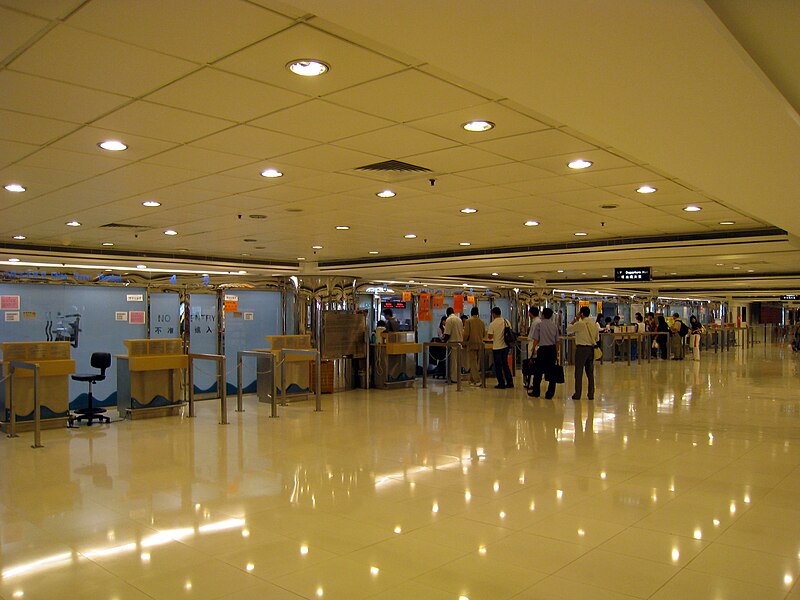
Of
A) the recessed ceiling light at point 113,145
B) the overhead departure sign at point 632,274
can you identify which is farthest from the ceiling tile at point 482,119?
the overhead departure sign at point 632,274

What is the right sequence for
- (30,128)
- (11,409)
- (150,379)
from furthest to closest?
(150,379)
(11,409)
(30,128)

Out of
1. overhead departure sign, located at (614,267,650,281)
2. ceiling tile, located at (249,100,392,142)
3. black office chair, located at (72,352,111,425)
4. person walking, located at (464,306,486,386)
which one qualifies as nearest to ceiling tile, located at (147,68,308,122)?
ceiling tile, located at (249,100,392,142)

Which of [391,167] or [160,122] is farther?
[391,167]

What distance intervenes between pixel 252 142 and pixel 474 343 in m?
9.79

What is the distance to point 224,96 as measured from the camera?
3.56 meters

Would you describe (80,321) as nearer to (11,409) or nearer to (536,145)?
(11,409)

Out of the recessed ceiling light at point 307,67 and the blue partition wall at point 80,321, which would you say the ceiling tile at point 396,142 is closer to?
the recessed ceiling light at point 307,67

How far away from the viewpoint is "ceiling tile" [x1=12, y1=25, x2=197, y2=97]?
282 cm

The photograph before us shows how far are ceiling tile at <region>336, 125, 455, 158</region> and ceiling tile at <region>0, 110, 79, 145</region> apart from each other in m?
1.73

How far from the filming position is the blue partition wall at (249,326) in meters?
14.0

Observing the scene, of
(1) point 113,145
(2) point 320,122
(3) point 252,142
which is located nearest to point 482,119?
(2) point 320,122

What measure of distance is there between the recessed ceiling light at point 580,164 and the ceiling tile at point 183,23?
297 cm

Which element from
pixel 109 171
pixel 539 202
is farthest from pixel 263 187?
pixel 539 202

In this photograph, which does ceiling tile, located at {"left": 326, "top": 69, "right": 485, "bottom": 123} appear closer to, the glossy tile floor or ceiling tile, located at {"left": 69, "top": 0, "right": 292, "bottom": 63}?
ceiling tile, located at {"left": 69, "top": 0, "right": 292, "bottom": 63}
